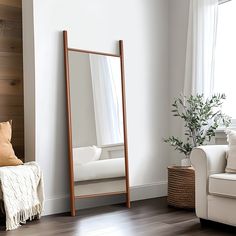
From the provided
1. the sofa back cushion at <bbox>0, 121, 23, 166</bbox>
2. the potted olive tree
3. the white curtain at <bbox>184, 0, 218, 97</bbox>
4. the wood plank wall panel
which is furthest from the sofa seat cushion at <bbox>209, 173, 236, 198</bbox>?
the wood plank wall panel

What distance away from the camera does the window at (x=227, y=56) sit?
3869 millimetres

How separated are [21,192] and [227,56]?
248cm

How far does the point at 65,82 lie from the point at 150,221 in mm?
1510

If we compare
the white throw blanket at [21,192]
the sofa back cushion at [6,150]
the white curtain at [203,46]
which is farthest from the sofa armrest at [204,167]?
the sofa back cushion at [6,150]

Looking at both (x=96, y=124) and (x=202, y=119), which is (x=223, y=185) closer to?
(x=202, y=119)

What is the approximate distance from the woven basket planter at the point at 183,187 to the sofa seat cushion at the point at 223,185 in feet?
2.22

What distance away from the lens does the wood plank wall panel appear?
144 inches

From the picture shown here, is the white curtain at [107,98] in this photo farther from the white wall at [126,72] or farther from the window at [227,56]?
the window at [227,56]

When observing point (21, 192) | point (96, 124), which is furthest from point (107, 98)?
point (21, 192)

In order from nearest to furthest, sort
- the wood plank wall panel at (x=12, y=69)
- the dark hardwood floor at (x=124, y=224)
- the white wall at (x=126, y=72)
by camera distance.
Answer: the dark hardwood floor at (x=124, y=224), the white wall at (x=126, y=72), the wood plank wall panel at (x=12, y=69)

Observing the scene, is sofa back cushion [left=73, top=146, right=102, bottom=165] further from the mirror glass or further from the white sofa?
the white sofa

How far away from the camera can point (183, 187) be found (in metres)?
3.61

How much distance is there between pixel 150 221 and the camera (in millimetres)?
3160

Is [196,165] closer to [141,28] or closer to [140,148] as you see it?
[140,148]
